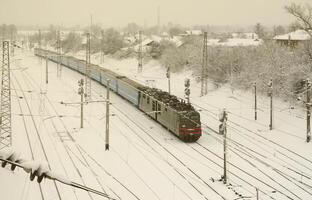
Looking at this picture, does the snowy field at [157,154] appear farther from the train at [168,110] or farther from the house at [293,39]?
the house at [293,39]

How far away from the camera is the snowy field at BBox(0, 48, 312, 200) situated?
21.2 metres

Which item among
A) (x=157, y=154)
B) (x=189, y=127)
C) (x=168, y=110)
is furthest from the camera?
(x=168, y=110)

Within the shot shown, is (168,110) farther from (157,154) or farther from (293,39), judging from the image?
(293,39)

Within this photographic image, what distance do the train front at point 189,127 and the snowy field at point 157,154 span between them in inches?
27.9

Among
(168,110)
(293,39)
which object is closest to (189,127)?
(168,110)

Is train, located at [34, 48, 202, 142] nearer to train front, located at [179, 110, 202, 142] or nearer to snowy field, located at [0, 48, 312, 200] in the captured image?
train front, located at [179, 110, 202, 142]

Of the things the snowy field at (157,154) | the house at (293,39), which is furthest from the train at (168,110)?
the house at (293,39)

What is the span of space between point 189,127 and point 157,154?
3.58 meters

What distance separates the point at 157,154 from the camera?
27.4 meters

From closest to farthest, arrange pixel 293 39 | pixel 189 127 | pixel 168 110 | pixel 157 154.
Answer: pixel 157 154 < pixel 189 127 < pixel 168 110 < pixel 293 39

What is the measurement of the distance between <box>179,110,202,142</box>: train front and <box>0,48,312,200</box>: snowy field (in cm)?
71

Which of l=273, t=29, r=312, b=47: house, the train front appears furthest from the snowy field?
l=273, t=29, r=312, b=47: house

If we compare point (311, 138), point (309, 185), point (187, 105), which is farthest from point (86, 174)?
point (311, 138)

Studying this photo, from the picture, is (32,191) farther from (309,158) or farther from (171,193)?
(309,158)
